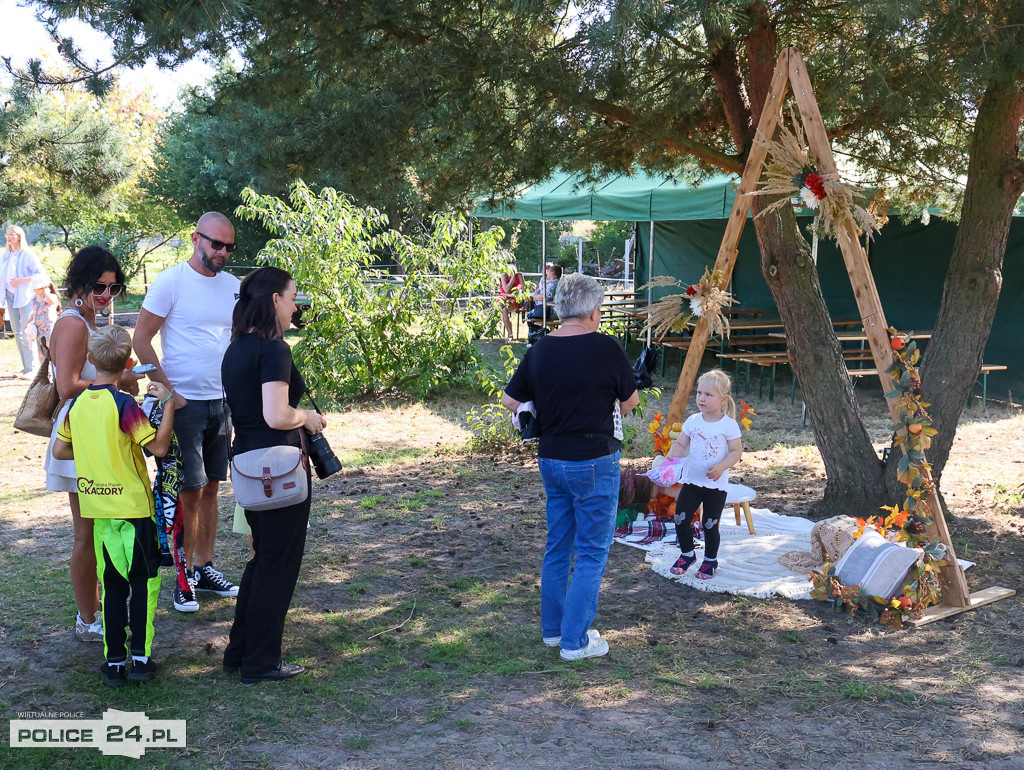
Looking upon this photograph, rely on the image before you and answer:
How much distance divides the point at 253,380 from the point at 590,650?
1796 mm

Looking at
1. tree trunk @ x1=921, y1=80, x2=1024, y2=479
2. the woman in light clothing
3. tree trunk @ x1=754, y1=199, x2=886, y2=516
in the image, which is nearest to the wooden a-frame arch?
tree trunk @ x1=754, y1=199, x2=886, y2=516

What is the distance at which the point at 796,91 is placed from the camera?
4715mm

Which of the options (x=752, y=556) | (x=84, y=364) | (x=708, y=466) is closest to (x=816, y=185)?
(x=708, y=466)

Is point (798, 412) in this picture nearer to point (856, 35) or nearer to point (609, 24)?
point (856, 35)

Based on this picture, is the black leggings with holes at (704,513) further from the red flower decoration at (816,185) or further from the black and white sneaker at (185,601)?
the black and white sneaker at (185,601)

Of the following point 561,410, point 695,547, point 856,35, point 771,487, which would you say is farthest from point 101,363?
point 771,487

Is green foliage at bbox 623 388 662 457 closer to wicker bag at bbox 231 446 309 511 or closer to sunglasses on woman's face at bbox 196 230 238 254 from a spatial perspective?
sunglasses on woman's face at bbox 196 230 238 254

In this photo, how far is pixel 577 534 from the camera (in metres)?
3.82

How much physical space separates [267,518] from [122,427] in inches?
24.6

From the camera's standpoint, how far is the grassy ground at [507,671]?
Result: 10.4 ft

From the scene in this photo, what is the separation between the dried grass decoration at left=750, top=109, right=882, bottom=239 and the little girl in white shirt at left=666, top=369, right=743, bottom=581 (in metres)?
0.96

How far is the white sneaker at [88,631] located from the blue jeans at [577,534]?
1.90 metres

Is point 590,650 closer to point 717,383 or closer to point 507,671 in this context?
point 507,671

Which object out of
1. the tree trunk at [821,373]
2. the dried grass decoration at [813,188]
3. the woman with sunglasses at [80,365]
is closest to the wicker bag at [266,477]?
the woman with sunglasses at [80,365]
